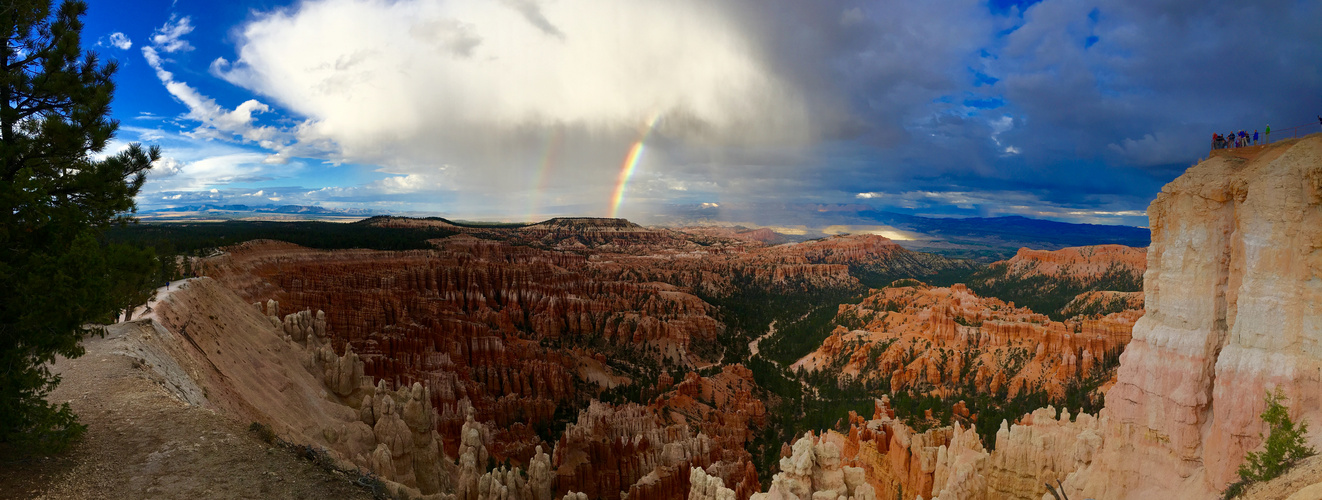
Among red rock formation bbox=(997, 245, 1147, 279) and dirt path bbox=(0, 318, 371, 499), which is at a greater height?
dirt path bbox=(0, 318, 371, 499)

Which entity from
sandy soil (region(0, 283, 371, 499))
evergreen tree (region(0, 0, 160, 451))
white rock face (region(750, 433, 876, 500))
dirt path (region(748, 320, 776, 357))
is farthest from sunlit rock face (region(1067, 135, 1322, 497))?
dirt path (region(748, 320, 776, 357))

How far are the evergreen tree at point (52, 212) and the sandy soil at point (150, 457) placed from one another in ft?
1.84

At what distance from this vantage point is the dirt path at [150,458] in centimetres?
775

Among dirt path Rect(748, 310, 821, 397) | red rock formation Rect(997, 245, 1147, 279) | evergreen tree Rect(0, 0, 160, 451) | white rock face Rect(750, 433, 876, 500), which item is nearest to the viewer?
evergreen tree Rect(0, 0, 160, 451)

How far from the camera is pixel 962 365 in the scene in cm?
4791

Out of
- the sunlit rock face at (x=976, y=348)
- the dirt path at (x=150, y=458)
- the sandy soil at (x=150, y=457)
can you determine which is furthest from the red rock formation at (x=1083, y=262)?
the sandy soil at (x=150, y=457)

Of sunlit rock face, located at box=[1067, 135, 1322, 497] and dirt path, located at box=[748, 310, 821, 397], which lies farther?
dirt path, located at box=[748, 310, 821, 397]

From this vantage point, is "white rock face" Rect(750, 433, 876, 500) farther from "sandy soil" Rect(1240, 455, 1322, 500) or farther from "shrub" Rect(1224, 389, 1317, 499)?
"sandy soil" Rect(1240, 455, 1322, 500)

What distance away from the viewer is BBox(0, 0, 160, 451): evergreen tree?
7.37 meters

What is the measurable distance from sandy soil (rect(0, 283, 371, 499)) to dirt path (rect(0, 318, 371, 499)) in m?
0.01

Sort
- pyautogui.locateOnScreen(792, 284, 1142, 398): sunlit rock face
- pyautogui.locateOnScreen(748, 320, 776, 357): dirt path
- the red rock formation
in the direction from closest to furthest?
pyautogui.locateOnScreen(792, 284, 1142, 398): sunlit rock face < pyautogui.locateOnScreen(748, 320, 776, 357): dirt path < the red rock formation

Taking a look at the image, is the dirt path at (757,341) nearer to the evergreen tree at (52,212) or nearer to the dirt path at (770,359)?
the dirt path at (770,359)

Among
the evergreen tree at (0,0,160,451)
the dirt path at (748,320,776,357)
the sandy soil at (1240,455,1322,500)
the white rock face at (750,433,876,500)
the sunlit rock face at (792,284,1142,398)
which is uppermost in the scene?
the evergreen tree at (0,0,160,451)

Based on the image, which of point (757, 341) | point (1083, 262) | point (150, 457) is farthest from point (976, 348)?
point (1083, 262)
